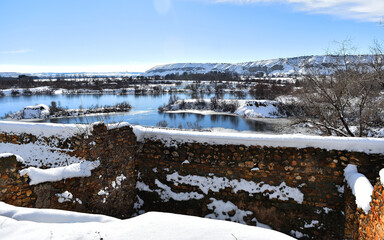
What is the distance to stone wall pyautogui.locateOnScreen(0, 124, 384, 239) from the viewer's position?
5070mm

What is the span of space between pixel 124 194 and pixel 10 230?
372 cm

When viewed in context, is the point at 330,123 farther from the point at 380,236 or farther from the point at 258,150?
the point at 380,236

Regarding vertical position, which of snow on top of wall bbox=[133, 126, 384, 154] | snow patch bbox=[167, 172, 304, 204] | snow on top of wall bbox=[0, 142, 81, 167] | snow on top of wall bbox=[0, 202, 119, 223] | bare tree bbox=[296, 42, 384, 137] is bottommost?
snow patch bbox=[167, 172, 304, 204]

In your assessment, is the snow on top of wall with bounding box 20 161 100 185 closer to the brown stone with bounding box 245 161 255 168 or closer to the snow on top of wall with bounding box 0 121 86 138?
the snow on top of wall with bounding box 0 121 86 138

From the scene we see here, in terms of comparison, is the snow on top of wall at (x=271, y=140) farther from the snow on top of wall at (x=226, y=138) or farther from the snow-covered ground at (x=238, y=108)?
the snow-covered ground at (x=238, y=108)

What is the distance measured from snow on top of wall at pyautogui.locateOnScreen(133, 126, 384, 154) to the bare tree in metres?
4.58

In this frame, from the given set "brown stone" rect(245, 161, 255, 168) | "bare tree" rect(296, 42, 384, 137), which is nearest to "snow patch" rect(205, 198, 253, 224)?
"brown stone" rect(245, 161, 255, 168)

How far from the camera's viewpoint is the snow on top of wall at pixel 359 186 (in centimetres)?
378

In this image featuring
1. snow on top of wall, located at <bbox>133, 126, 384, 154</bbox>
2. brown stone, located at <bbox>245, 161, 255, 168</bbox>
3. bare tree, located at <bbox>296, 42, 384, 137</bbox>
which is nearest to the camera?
snow on top of wall, located at <bbox>133, 126, 384, 154</bbox>

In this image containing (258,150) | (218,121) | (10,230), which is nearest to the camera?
(10,230)

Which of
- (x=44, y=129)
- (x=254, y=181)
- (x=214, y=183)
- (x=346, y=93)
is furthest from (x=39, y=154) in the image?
(x=346, y=93)

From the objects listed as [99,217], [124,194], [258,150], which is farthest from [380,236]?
[124,194]

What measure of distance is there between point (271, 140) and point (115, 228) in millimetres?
4040

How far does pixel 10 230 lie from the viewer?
8.56ft
